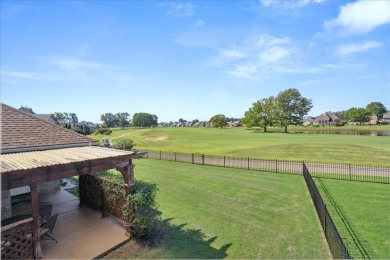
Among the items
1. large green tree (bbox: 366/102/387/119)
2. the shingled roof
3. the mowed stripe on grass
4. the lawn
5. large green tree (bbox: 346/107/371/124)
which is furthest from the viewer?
large green tree (bbox: 366/102/387/119)

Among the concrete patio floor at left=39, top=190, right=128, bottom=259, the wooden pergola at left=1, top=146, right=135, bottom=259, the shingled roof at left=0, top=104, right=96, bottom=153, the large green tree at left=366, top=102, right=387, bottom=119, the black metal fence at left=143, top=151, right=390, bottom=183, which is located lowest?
the concrete patio floor at left=39, top=190, right=128, bottom=259

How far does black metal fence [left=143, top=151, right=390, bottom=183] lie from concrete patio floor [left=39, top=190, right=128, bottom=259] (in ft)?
29.5

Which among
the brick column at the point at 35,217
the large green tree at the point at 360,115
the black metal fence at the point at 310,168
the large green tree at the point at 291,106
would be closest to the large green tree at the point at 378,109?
the large green tree at the point at 360,115

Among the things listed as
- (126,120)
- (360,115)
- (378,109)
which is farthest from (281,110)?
(126,120)

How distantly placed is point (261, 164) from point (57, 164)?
17176 mm

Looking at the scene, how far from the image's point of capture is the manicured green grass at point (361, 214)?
7.24 m

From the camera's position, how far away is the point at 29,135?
33.3ft

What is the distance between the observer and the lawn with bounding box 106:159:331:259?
702 cm

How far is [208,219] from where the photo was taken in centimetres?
934

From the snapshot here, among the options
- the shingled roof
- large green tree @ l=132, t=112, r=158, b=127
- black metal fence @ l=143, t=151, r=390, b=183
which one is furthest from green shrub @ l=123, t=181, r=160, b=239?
large green tree @ l=132, t=112, r=158, b=127

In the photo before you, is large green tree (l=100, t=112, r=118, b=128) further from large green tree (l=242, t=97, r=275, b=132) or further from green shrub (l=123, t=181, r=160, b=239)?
green shrub (l=123, t=181, r=160, b=239)

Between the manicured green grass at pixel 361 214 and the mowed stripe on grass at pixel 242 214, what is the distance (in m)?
0.95

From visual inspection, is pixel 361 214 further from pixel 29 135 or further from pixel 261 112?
pixel 261 112

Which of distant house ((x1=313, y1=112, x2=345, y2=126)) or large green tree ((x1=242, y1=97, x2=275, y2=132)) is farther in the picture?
distant house ((x1=313, y1=112, x2=345, y2=126))
